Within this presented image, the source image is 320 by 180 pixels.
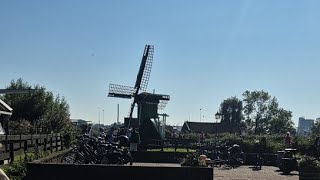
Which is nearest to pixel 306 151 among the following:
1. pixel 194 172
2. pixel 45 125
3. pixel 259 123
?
pixel 194 172

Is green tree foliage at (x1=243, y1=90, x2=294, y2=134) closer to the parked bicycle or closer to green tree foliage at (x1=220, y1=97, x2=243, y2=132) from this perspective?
green tree foliage at (x1=220, y1=97, x2=243, y2=132)

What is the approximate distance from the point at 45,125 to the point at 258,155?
65.6ft

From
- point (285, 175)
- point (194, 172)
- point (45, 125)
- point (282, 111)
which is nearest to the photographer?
point (194, 172)

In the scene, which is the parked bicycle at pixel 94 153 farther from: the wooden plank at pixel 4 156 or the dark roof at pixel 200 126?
the dark roof at pixel 200 126

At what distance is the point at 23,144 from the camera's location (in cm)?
1936

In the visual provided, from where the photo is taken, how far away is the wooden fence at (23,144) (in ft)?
55.4

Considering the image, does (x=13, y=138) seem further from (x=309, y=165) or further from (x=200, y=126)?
(x=200, y=126)

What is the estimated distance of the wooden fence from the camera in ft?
55.4

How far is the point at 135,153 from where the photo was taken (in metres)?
29.2

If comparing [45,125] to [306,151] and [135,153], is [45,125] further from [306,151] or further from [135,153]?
[306,151]

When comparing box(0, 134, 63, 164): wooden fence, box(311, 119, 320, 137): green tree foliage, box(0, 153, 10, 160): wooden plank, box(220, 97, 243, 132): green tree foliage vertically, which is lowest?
box(0, 153, 10, 160): wooden plank

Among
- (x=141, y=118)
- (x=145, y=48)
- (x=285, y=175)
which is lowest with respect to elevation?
(x=285, y=175)

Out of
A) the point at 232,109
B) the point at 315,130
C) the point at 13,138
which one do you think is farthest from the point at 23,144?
the point at 232,109

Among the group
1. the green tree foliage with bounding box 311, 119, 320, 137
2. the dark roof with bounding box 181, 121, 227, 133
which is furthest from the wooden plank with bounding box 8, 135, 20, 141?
the dark roof with bounding box 181, 121, 227, 133
